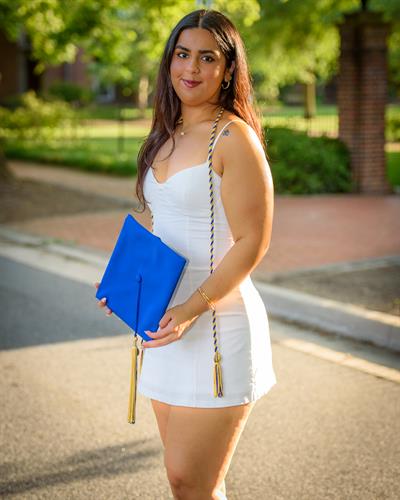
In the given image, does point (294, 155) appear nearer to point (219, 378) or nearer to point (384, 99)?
point (384, 99)

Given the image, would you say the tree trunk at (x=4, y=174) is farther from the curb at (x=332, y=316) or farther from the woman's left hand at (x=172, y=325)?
the woman's left hand at (x=172, y=325)

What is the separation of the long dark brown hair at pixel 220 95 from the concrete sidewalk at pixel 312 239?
3.81 meters

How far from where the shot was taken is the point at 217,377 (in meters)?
2.56

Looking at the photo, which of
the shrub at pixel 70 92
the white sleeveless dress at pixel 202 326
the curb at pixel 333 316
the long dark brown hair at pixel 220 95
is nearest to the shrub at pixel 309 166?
the curb at pixel 333 316

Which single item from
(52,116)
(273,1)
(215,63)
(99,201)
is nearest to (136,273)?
(215,63)

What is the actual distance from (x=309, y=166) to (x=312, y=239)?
474cm

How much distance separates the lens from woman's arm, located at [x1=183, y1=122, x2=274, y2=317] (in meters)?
2.49

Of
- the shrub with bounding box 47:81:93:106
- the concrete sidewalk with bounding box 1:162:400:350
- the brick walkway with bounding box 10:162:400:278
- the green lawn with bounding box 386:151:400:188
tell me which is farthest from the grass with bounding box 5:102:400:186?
the shrub with bounding box 47:81:93:106

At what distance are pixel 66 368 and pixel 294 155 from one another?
972cm

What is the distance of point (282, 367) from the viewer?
569 cm

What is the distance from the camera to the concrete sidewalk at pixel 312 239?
6.63m

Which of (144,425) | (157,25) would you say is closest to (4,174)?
(157,25)

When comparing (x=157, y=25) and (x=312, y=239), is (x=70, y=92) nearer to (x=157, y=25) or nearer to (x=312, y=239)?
(x=157, y=25)

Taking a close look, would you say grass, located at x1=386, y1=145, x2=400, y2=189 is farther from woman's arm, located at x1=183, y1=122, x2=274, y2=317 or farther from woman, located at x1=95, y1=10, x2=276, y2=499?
woman's arm, located at x1=183, y1=122, x2=274, y2=317
